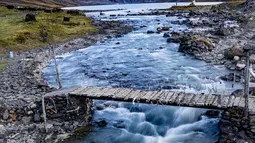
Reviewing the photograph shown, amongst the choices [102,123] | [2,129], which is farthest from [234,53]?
[2,129]

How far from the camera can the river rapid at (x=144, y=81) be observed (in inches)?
678

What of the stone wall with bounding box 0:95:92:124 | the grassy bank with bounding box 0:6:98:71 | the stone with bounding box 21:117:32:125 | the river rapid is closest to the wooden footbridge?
the stone wall with bounding box 0:95:92:124

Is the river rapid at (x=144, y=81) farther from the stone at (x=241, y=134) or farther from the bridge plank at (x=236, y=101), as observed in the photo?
the stone at (x=241, y=134)

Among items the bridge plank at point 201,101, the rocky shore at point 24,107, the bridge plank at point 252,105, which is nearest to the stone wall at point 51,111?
the rocky shore at point 24,107

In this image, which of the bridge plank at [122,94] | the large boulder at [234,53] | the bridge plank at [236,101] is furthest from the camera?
the large boulder at [234,53]

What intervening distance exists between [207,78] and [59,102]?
1342 centimetres

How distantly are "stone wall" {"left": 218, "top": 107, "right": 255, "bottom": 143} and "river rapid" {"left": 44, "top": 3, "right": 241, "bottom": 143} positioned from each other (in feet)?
5.26

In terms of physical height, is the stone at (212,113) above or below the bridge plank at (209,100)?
below

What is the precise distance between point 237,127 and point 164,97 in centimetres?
429

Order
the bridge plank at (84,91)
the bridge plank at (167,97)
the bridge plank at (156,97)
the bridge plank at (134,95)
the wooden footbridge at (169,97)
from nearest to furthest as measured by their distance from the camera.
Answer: the wooden footbridge at (169,97), the bridge plank at (167,97), the bridge plank at (156,97), the bridge plank at (134,95), the bridge plank at (84,91)

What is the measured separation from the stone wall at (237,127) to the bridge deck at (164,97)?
1.88ft

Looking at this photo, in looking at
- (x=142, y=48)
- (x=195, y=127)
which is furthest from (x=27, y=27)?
(x=195, y=127)

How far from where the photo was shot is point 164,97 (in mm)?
17203

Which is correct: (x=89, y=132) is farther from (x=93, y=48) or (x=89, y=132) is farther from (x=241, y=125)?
(x=93, y=48)
